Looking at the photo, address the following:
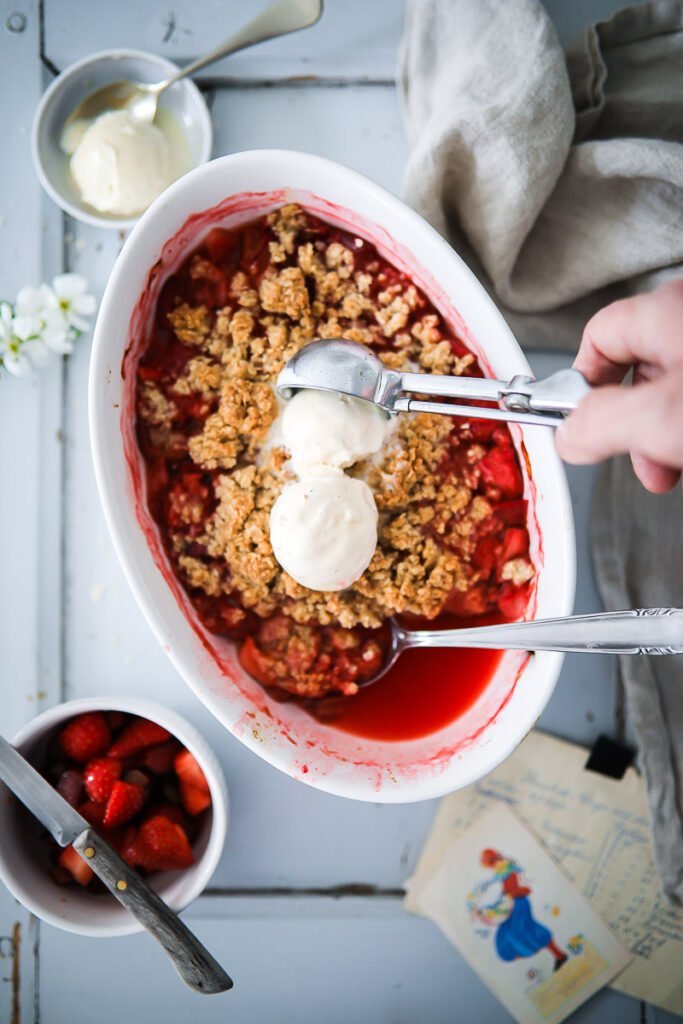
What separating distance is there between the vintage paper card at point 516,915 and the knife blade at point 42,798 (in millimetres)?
591

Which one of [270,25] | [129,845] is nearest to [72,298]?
[270,25]

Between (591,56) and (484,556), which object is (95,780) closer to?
(484,556)

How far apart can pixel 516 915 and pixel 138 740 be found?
0.70m

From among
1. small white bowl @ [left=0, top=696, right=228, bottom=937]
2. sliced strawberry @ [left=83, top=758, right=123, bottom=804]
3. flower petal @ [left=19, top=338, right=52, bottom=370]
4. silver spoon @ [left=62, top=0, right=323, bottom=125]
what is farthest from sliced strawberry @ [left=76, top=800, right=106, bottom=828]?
silver spoon @ [left=62, top=0, right=323, bottom=125]

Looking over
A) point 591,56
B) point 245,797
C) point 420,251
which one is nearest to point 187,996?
point 245,797

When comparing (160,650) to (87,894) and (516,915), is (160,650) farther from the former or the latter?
(516,915)

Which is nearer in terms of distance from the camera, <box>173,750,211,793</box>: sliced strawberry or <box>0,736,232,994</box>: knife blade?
<box>0,736,232,994</box>: knife blade

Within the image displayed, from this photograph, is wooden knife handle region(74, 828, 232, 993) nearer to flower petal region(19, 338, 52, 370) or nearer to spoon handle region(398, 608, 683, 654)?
spoon handle region(398, 608, 683, 654)

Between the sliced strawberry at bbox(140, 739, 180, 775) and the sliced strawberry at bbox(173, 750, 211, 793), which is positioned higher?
the sliced strawberry at bbox(140, 739, 180, 775)

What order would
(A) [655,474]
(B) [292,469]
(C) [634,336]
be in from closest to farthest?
(C) [634,336] → (A) [655,474] → (B) [292,469]

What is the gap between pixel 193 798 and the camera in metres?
1.17

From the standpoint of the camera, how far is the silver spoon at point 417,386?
82 centimetres

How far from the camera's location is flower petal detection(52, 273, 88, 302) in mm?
1199

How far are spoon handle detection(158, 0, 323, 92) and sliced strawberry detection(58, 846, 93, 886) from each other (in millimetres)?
1206
